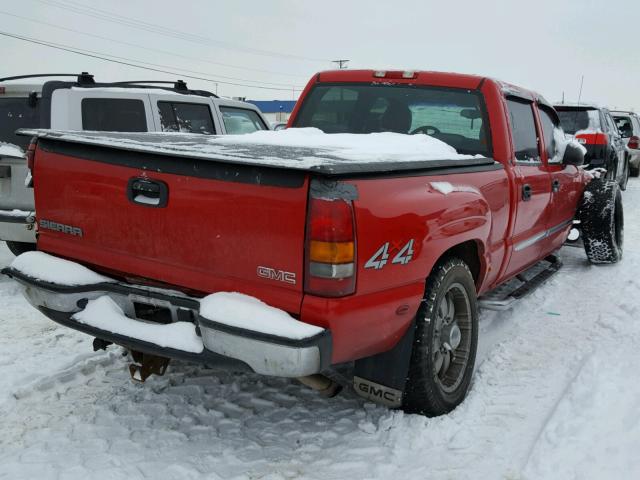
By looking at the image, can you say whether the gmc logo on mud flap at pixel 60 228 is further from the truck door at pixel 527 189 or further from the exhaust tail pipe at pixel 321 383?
the truck door at pixel 527 189

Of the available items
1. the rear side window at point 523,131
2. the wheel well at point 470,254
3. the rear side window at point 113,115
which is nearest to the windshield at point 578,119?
the rear side window at point 523,131

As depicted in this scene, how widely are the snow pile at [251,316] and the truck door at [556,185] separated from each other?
10.4ft

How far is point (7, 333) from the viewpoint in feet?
13.9

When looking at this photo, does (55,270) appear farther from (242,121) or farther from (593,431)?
(242,121)

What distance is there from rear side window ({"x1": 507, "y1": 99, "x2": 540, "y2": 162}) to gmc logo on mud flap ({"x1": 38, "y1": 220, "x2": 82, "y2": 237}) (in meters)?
2.87

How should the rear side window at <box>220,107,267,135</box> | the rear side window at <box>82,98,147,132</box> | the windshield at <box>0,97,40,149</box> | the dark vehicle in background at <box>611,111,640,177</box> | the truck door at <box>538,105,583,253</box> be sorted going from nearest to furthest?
the truck door at <box>538,105,583,253</box> → the windshield at <box>0,97,40,149</box> → the rear side window at <box>82,98,147,132</box> → the rear side window at <box>220,107,267,135</box> → the dark vehicle in background at <box>611,111,640,177</box>

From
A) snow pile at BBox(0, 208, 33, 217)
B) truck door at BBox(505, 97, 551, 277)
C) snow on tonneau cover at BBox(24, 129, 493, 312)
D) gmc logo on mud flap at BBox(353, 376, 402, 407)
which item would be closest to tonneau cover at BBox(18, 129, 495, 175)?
snow on tonneau cover at BBox(24, 129, 493, 312)

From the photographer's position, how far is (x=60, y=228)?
3080mm

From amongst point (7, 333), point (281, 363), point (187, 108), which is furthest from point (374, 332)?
point (187, 108)

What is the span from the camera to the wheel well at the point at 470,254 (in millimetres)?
3250

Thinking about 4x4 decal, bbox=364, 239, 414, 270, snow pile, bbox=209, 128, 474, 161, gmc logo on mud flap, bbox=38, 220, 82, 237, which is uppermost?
snow pile, bbox=209, 128, 474, 161

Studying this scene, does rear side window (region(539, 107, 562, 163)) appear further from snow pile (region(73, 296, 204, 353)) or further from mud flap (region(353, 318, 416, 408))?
snow pile (region(73, 296, 204, 353))

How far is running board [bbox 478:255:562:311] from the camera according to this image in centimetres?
402

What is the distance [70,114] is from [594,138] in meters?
8.54
